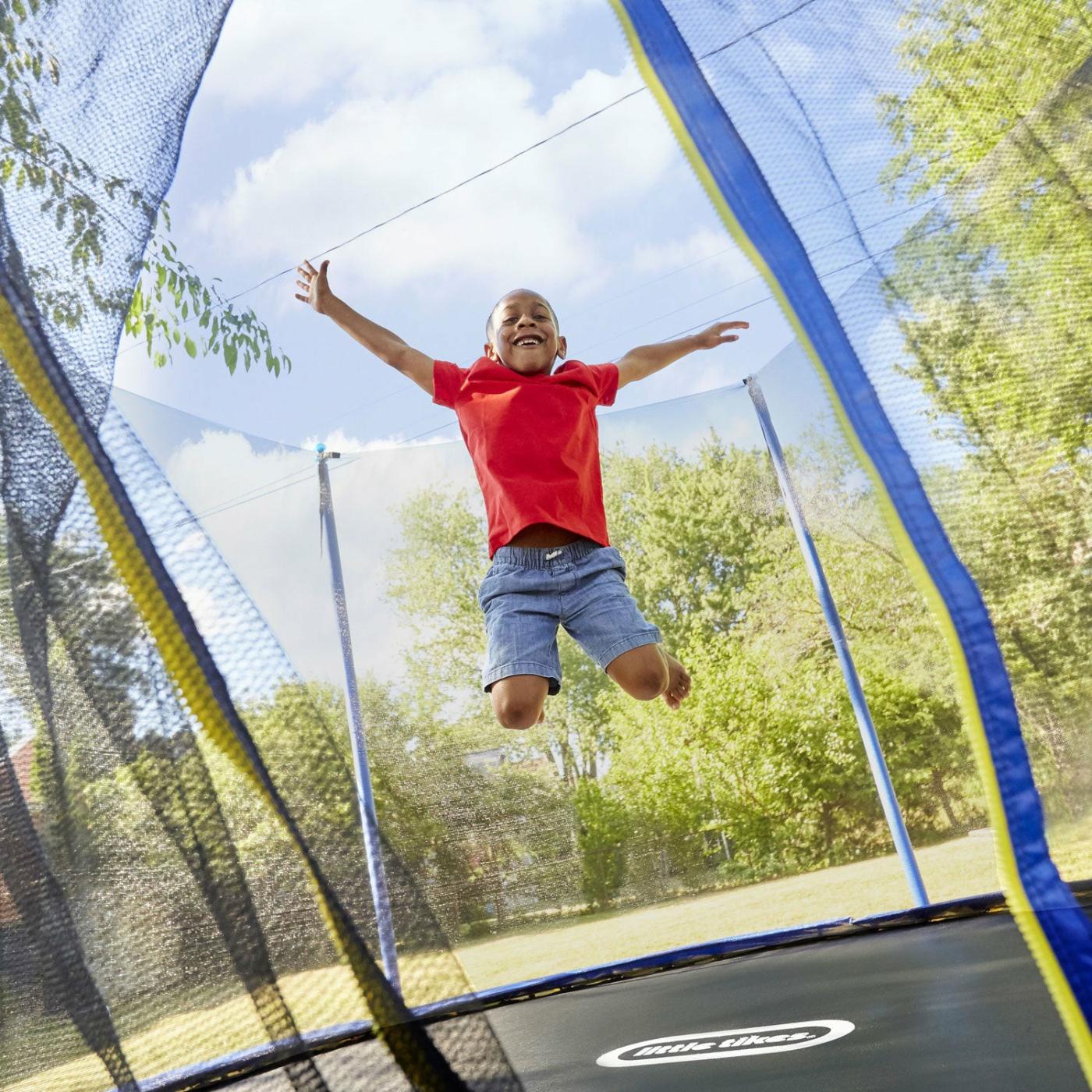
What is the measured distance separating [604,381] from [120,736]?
1.25 m

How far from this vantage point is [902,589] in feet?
10.1

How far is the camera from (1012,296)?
2.67 feet

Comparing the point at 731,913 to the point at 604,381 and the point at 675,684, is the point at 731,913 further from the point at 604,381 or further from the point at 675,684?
the point at 604,381

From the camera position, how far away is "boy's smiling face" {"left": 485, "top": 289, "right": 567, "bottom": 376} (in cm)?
187

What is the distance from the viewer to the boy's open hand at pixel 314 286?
4.99ft

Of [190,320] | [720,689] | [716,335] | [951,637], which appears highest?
A: [190,320]

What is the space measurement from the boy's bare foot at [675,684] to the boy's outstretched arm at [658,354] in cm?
52

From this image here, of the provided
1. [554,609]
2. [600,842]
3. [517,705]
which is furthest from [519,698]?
[600,842]

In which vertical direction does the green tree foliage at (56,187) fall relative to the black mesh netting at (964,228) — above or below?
above

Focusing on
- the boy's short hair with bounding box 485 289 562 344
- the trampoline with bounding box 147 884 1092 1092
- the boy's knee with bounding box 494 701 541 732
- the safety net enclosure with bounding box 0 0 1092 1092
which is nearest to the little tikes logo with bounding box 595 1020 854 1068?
A: the trampoline with bounding box 147 884 1092 1092

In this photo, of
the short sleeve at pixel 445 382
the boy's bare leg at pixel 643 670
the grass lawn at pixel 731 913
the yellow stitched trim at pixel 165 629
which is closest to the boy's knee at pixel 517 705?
the boy's bare leg at pixel 643 670

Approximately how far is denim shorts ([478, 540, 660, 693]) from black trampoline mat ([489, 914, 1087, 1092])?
0.67 m

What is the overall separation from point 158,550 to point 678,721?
2.79m

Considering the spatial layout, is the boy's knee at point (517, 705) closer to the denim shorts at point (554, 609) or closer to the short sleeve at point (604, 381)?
the denim shorts at point (554, 609)
